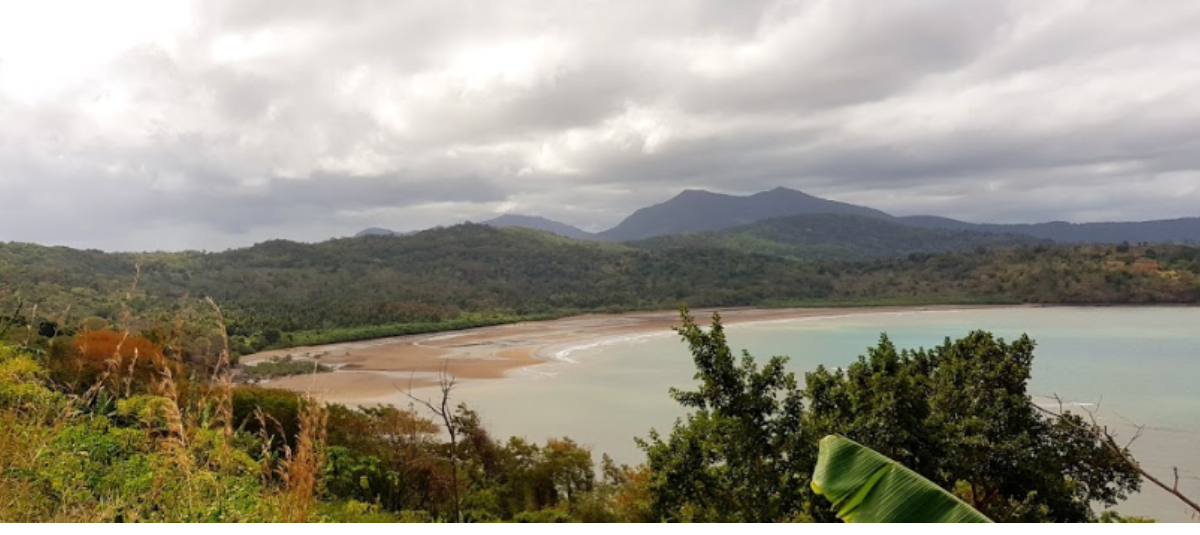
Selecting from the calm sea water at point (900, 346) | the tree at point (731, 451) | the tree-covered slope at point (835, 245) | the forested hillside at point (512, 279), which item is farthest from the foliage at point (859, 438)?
the tree-covered slope at point (835, 245)

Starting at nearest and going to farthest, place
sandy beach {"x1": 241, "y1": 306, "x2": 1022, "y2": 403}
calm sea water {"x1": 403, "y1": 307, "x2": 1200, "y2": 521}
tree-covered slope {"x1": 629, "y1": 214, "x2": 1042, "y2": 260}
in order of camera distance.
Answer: calm sea water {"x1": 403, "y1": 307, "x2": 1200, "y2": 521} → sandy beach {"x1": 241, "y1": 306, "x2": 1022, "y2": 403} → tree-covered slope {"x1": 629, "y1": 214, "x2": 1042, "y2": 260}

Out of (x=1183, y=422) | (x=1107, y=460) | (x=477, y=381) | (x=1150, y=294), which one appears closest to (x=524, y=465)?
(x=1107, y=460)

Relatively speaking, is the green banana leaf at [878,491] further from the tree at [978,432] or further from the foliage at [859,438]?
the tree at [978,432]

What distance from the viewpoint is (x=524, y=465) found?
43.9 ft

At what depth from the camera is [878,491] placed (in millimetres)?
2488

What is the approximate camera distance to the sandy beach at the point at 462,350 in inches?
1122

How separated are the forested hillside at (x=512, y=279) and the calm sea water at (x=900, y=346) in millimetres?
14453

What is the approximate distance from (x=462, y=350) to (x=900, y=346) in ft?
71.8

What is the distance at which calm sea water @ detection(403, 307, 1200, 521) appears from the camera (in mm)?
18511

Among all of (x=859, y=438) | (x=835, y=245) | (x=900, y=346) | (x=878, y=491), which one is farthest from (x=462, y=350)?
(x=835, y=245)

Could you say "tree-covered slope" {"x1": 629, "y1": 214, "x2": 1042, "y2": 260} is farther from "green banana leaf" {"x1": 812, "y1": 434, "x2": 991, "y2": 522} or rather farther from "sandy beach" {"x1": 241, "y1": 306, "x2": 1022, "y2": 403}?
"green banana leaf" {"x1": 812, "y1": 434, "x2": 991, "y2": 522}

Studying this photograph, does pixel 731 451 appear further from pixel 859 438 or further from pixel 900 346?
pixel 900 346

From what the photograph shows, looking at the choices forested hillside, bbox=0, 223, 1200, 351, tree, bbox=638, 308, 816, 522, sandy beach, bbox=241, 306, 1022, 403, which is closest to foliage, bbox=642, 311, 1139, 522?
tree, bbox=638, 308, 816, 522

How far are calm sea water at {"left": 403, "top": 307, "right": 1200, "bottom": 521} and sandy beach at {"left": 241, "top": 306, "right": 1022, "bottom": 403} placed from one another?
2348 mm
